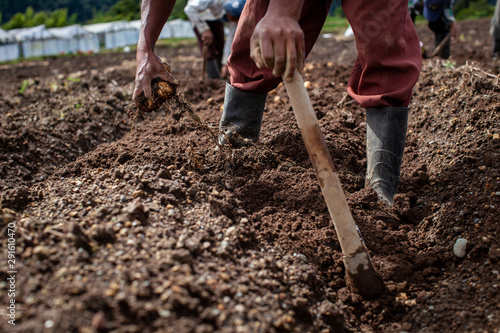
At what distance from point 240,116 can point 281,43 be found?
94 centimetres

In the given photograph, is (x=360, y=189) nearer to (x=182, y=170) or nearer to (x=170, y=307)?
(x=182, y=170)

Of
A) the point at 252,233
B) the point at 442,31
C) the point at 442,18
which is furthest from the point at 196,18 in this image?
the point at 252,233

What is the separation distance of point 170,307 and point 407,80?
159 centimetres

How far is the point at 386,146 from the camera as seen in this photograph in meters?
2.05

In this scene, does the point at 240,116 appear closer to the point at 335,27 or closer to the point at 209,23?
the point at 209,23

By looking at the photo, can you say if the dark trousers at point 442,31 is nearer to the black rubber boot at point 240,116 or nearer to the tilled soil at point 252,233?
the tilled soil at point 252,233

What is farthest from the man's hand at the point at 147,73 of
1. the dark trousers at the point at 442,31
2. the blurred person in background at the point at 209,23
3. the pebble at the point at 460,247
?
the dark trousers at the point at 442,31

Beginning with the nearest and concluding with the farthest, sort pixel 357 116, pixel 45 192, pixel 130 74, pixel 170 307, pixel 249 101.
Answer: pixel 170 307 → pixel 45 192 → pixel 249 101 → pixel 357 116 → pixel 130 74

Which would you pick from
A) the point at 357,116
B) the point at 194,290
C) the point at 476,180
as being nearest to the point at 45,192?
the point at 194,290

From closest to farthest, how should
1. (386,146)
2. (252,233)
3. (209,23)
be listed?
(252,233)
(386,146)
(209,23)

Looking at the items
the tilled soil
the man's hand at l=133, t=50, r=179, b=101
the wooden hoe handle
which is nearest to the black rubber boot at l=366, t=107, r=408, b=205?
the tilled soil

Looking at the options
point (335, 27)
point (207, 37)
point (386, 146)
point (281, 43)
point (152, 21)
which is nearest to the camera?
point (281, 43)

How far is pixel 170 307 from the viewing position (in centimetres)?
112

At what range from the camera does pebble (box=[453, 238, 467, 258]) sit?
166 centimetres
